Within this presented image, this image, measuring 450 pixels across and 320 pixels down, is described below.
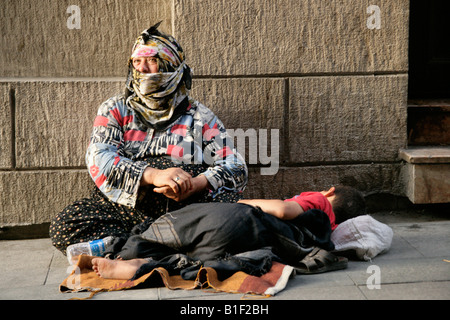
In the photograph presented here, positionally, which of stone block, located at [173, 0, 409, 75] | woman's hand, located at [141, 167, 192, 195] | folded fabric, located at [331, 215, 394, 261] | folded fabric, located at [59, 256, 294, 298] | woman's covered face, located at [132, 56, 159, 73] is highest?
stone block, located at [173, 0, 409, 75]

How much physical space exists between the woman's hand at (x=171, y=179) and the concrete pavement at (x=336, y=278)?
654 millimetres

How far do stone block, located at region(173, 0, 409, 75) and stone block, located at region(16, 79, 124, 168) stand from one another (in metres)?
0.71

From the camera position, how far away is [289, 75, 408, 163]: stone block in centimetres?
439

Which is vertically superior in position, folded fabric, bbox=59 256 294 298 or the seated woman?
the seated woman

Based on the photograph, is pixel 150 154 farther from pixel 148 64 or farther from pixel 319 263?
pixel 319 263

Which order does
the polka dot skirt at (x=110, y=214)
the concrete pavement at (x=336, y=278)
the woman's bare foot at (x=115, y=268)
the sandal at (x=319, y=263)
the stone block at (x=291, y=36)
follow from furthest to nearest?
1. the stone block at (x=291, y=36)
2. the polka dot skirt at (x=110, y=214)
3. the sandal at (x=319, y=263)
4. the woman's bare foot at (x=115, y=268)
5. the concrete pavement at (x=336, y=278)

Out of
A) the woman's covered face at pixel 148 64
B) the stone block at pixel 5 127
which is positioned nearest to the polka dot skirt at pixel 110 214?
the woman's covered face at pixel 148 64

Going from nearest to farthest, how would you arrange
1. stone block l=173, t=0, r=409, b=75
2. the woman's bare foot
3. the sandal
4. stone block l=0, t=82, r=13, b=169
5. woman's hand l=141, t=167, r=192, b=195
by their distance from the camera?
the woman's bare foot
the sandal
woman's hand l=141, t=167, r=192, b=195
stone block l=0, t=82, r=13, b=169
stone block l=173, t=0, r=409, b=75

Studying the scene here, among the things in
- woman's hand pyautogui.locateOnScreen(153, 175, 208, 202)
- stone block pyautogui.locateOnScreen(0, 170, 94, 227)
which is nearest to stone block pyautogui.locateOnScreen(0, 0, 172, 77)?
stone block pyautogui.locateOnScreen(0, 170, 94, 227)

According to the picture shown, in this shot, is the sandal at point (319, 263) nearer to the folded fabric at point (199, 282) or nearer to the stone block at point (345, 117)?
the folded fabric at point (199, 282)

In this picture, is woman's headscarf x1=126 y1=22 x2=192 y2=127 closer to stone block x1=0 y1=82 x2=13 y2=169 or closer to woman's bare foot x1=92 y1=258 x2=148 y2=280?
stone block x1=0 y1=82 x2=13 y2=169

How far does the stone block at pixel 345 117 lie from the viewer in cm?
439

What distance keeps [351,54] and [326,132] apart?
2.01 ft

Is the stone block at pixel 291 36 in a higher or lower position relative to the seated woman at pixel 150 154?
higher
